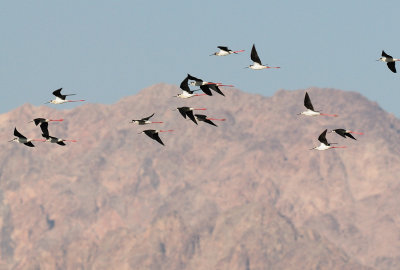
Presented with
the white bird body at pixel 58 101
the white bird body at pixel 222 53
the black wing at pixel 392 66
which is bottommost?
the white bird body at pixel 58 101

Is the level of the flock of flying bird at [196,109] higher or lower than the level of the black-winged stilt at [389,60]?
lower

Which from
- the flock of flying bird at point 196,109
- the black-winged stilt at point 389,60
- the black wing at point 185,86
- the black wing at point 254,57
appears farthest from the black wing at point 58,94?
the black-winged stilt at point 389,60

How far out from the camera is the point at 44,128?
233ft

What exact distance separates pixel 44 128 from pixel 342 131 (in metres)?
19.6

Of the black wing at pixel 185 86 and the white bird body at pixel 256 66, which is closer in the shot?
the black wing at pixel 185 86

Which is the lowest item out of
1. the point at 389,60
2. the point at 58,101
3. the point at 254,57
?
the point at 58,101

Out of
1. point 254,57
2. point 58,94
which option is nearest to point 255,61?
point 254,57

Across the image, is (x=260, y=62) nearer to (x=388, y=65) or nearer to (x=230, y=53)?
(x=230, y=53)

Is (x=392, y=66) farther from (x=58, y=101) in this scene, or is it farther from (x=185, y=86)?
(x=58, y=101)

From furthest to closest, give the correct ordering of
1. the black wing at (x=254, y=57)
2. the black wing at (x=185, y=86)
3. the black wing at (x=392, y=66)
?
the black wing at (x=254, y=57) → the black wing at (x=185, y=86) → the black wing at (x=392, y=66)

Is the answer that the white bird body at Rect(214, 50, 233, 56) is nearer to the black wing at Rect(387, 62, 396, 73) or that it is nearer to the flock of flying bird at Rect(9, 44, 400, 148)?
the flock of flying bird at Rect(9, 44, 400, 148)

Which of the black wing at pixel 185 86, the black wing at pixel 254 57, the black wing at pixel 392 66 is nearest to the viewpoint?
the black wing at pixel 392 66

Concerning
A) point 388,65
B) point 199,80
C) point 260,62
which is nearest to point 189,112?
point 199,80

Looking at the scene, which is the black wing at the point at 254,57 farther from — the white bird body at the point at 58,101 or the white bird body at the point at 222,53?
the white bird body at the point at 58,101
